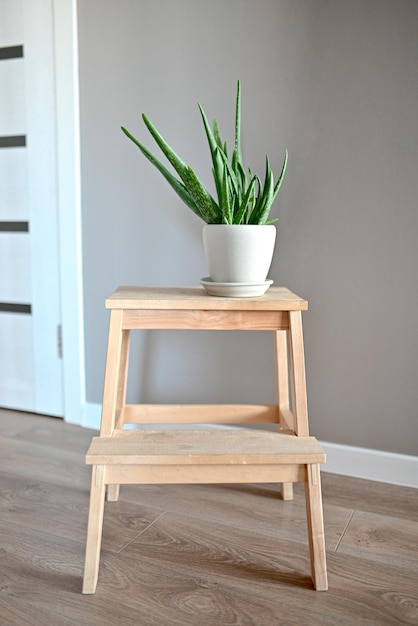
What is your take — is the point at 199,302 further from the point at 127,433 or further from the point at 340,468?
the point at 340,468

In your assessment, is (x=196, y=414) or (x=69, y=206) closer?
(x=196, y=414)

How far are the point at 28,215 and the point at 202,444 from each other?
1124 mm

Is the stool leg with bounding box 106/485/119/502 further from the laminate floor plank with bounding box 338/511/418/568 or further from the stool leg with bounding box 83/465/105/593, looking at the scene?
the laminate floor plank with bounding box 338/511/418/568

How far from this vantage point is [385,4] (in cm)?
129

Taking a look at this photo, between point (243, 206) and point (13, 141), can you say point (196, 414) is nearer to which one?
point (243, 206)

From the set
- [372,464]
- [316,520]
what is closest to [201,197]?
[316,520]

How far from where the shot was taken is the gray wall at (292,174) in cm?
134

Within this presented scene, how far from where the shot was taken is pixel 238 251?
1.04 m

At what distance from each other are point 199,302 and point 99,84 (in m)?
0.93

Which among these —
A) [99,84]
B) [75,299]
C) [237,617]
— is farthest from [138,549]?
[99,84]

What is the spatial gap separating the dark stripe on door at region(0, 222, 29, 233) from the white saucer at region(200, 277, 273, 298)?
3.16 feet

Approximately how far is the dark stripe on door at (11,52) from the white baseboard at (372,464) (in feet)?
4.86

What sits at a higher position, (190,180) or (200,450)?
(190,180)

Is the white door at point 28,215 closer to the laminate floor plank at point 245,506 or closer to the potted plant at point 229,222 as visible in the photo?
the laminate floor plank at point 245,506
